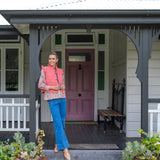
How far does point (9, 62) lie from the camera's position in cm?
779

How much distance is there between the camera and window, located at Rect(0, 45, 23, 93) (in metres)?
7.75

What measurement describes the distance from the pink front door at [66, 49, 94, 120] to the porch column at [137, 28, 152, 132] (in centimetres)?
368

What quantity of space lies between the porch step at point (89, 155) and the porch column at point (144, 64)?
76cm

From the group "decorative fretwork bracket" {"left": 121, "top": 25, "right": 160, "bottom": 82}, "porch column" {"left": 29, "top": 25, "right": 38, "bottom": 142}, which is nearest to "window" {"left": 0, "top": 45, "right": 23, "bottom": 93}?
"porch column" {"left": 29, "top": 25, "right": 38, "bottom": 142}

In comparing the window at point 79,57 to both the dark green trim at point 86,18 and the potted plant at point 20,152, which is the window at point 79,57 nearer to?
the dark green trim at point 86,18

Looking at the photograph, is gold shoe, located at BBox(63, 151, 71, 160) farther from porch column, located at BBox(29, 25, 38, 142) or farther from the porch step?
porch column, located at BBox(29, 25, 38, 142)

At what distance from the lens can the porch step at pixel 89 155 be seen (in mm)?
4336

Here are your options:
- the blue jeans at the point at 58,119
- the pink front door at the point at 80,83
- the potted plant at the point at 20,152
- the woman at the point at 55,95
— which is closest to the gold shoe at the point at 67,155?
the woman at the point at 55,95

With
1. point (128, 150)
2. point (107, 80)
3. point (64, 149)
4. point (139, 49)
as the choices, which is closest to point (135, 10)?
point (139, 49)

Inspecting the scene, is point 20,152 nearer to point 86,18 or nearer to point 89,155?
point 89,155

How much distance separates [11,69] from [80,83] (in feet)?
7.83

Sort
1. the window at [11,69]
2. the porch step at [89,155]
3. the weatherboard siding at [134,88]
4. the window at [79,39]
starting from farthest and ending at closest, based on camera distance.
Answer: the window at [79,39] → the window at [11,69] → the weatherboard siding at [134,88] → the porch step at [89,155]

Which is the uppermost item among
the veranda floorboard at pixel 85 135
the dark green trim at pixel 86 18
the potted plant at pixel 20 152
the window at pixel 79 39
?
the window at pixel 79 39

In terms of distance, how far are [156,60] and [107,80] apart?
88.4 inches
